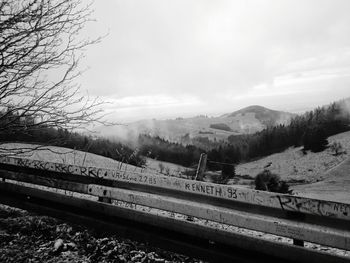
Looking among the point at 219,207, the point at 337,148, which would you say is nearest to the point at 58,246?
the point at 219,207

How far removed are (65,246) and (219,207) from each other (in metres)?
1.85

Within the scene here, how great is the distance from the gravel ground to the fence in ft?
1.19

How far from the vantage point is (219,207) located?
3.68 m

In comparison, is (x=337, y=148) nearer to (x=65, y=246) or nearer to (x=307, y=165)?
(x=307, y=165)

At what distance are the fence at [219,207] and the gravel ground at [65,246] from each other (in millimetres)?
361

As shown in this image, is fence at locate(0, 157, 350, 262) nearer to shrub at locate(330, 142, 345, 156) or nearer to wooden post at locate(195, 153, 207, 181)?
wooden post at locate(195, 153, 207, 181)

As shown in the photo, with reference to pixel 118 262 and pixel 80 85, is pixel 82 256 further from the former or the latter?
pixel 80 85

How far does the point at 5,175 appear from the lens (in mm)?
5672

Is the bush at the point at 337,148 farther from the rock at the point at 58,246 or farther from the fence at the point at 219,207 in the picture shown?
the rock at the point at 58,246

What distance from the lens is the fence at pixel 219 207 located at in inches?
119

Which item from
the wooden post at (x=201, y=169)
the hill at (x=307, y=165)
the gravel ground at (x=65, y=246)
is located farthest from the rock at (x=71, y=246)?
the hill at (x=307, y=165)

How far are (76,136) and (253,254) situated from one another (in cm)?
367

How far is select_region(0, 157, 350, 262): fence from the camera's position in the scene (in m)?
3.03

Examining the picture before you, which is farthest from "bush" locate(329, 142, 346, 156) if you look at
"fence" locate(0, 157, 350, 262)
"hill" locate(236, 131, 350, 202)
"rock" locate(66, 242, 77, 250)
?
"rock" locate(66, 242, 77, 250)
